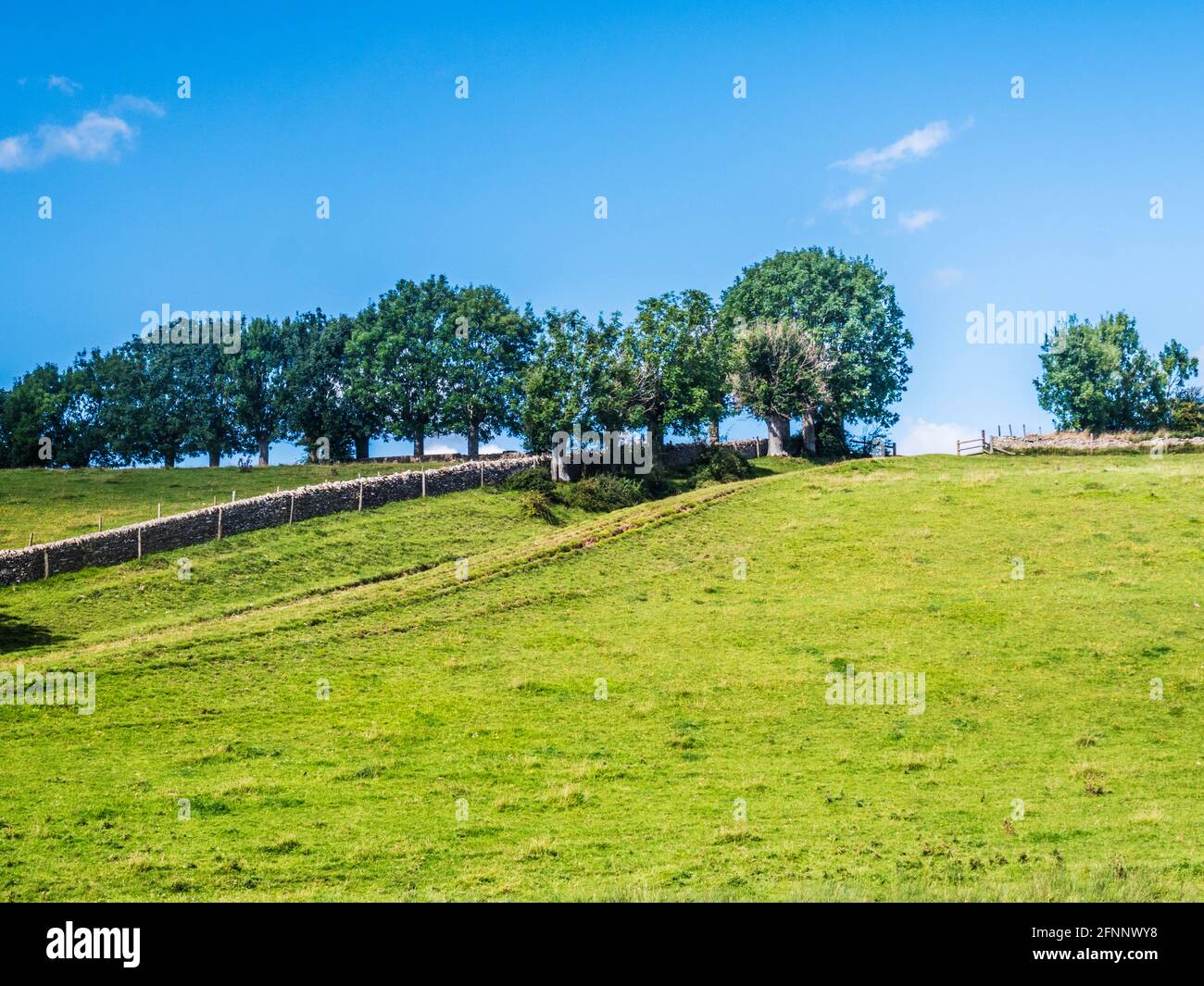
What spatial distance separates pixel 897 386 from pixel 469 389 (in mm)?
39309

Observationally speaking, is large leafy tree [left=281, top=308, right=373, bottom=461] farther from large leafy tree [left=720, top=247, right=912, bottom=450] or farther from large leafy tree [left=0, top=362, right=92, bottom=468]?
large leafy tree [left=720, top=247, right=912, bottom=450]

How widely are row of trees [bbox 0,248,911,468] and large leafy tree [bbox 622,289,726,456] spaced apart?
152mm

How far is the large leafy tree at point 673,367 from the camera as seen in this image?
83062mm

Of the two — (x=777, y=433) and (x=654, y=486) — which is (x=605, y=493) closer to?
(x=654, y=486)

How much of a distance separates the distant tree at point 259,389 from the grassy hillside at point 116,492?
16.5 metres

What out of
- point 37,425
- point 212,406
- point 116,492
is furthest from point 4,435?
point 116,492

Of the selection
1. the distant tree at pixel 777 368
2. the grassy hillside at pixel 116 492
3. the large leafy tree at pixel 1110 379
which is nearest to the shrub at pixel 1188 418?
the large leafy tree at pixel 1110 379

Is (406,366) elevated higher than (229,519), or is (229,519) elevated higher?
(406,366)

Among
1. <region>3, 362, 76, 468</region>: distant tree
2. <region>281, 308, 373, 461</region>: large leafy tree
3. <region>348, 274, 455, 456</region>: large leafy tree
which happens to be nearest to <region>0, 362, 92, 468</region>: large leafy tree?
<region>3, 362, 76, 468</region>: distant tree

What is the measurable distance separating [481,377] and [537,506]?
1375 inches

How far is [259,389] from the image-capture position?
364 feet

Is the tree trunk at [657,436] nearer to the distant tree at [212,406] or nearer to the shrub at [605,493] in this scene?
the shrub at [605,493]
